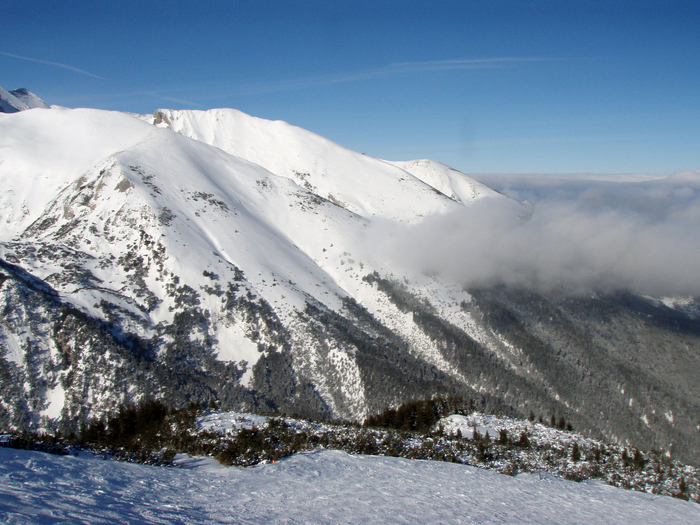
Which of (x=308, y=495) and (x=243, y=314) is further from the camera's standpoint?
(x=243, y=314)

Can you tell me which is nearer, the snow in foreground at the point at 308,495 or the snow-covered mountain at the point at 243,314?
the snow in foreground at the point at 308,495

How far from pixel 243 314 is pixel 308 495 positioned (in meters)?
94.1

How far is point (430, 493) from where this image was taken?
2052 centimetres

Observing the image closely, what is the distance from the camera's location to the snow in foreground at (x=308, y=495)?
14742 millimetres

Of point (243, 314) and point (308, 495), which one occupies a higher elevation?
point (308, 495)

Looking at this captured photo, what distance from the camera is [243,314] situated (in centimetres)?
10988

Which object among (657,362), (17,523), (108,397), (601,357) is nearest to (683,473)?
(17,523)

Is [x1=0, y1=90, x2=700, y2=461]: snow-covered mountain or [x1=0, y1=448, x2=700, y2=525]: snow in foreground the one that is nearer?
[x1=0, y1=448, x2=700, y2=525]: snow in foreground

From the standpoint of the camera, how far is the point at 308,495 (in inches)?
749

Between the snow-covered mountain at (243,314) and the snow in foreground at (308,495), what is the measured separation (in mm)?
70038

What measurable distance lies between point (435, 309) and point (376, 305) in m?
20.5

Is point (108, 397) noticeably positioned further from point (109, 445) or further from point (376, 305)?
point (376, 305)

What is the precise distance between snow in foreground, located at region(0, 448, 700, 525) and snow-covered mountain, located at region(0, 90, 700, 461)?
230 ft

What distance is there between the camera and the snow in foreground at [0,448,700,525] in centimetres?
1474
